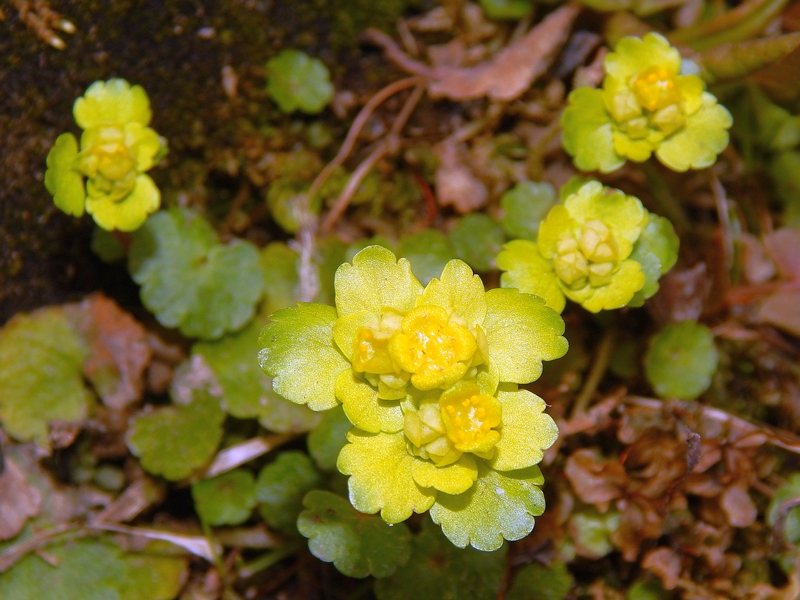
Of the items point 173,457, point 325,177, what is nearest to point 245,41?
point 325,177

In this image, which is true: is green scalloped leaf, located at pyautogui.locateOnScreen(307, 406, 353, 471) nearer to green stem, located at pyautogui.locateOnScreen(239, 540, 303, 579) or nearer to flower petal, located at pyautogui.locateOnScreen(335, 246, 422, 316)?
green stem, located at pyautogui.locateOnScreen(239, 540, 303, 579)

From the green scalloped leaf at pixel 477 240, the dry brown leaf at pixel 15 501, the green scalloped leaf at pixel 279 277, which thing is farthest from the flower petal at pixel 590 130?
the dry brown leaf at pixel 15 501

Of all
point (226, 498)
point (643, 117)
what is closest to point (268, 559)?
point (226, 498)

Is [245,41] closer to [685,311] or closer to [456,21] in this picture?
[456,21]

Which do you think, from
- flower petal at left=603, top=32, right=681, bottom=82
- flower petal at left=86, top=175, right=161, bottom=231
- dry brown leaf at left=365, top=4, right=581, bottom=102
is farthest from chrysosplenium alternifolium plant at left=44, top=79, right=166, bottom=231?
flower petal at left=603, top=32, right=681, bottom=82

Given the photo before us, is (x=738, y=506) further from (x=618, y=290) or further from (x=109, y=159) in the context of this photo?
(x=109, y=159)

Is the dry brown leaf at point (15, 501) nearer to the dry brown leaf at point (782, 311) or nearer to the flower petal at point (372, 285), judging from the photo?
the flower petal at point (372, 285)
